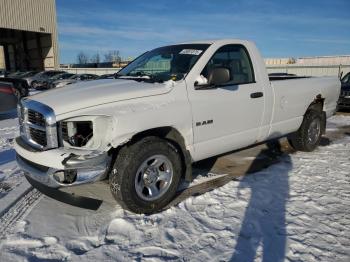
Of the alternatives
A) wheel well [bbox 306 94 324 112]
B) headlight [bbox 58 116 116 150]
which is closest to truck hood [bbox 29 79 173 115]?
headlight [bbox 58 116 116 150]

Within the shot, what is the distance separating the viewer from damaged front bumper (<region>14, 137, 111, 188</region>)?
3262 millimetres

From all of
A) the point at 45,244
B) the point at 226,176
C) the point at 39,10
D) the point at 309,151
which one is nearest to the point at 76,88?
the point at 45,244

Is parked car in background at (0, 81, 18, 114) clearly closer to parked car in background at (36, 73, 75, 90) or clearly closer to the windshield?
the windshield

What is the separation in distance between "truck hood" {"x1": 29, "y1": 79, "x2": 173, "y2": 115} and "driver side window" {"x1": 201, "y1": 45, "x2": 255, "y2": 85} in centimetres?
101

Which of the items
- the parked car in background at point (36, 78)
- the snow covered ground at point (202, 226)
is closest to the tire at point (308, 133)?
the snow covered ground at point (202, 226)

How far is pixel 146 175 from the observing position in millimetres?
3777

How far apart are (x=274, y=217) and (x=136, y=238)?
151 cm

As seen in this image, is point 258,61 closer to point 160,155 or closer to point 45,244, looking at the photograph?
point 160,155

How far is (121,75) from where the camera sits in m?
4.93

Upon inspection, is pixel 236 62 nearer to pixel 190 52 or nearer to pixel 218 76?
pixel 190 52

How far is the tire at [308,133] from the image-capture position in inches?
246

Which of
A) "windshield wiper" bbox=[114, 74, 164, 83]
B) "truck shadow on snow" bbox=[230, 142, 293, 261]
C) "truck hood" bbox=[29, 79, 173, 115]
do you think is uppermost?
"windshield wiper" bbox=[114, 74, 164, 83]

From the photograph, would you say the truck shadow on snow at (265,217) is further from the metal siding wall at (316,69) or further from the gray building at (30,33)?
the gray building at (30,33)

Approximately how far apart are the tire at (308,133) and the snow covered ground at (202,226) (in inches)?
58.6
